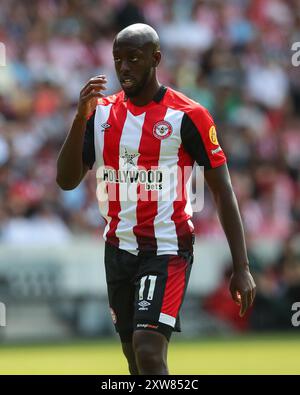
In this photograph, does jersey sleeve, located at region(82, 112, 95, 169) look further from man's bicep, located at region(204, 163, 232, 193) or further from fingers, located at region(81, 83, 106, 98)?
man's bicep, located at region(204, 163, 232, 193)

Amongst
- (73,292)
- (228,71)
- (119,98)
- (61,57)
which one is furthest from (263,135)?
(119,98)

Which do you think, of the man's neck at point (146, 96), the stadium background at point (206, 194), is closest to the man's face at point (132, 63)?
the man's neck at point (146, 96)

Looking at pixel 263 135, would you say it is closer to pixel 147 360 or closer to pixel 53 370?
pixel 53 370

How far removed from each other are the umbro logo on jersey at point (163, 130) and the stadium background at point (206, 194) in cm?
428

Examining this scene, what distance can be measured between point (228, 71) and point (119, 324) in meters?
10.6

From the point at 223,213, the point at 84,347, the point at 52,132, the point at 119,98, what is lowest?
the point at 84,347

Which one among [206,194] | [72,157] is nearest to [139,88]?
[72,157]

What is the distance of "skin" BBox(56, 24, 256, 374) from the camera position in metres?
6.12

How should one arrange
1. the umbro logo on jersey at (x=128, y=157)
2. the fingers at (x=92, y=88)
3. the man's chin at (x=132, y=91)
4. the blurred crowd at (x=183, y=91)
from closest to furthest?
the fingers at (x=92, y=88), the man's chin at (x=132, y=91), the umbro logo on jersey at (x=128, y=157), the blurred crowd at (x=183, y=91)

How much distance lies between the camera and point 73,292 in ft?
43.1

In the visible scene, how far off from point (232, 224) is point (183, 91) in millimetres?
9892

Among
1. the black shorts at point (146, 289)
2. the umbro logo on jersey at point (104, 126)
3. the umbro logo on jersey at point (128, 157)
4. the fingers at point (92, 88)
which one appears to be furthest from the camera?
the umbro logo on jersey at point (104, 126)

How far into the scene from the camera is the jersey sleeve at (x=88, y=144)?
6.62 m

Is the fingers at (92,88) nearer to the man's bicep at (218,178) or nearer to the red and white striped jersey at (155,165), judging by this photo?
the red and white striped jersey at (155,165)
